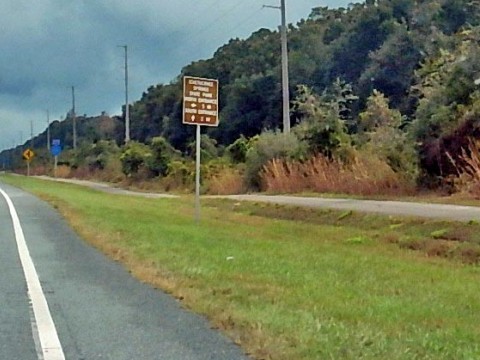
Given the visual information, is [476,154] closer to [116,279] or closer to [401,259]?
[401,259]

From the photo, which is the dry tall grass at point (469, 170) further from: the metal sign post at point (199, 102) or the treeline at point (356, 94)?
the metal sign post at point (199, 102)

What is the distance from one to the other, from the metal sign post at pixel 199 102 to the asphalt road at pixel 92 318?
9050mm

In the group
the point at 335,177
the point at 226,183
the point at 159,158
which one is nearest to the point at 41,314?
the point at 335,177

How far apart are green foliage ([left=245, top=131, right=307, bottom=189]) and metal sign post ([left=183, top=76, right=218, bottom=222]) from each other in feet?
59.0

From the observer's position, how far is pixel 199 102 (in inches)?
917

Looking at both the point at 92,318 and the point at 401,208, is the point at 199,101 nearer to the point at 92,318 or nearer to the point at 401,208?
the point at 401,208

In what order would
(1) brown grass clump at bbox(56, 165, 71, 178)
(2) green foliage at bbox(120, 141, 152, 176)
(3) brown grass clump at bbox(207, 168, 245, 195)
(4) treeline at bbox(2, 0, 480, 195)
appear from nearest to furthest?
1. (4) treeline at bbox(2, 0, 480, 195)
2. (3) brown grass clump at bbox(207, 168, 245, 195)
3. (2) green foliage at bbox(120, 141, 152, 176)
4. (1) brown grass clump at bbox(56, 165, 71, 178)

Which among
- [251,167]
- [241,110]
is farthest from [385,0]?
[251,167]

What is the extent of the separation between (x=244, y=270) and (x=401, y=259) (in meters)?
3.96

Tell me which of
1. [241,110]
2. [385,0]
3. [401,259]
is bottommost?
[401,259]

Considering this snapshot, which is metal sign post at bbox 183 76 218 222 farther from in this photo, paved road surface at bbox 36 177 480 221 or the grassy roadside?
paved road surface at bbox 36 177 480 221

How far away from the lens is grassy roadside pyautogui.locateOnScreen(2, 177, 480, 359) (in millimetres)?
7445

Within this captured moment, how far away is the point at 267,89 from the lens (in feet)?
238

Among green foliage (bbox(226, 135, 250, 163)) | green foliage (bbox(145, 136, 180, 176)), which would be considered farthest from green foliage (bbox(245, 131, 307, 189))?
green foliage (bbox(145, 136, 180, 176))
